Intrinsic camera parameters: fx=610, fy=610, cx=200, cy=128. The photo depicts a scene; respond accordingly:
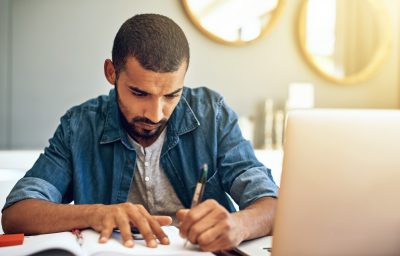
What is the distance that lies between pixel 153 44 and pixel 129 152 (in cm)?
32

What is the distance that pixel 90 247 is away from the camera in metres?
1.03

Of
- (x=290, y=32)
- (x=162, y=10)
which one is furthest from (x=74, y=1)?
(x=290, y=32)

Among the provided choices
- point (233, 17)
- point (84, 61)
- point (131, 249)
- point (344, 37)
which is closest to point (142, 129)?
point (131, 249)

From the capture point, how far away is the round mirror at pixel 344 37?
148 inches

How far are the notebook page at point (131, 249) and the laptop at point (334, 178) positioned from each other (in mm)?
205

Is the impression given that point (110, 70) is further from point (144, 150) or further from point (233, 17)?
point (233, 17)

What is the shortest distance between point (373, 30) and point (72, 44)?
188cm

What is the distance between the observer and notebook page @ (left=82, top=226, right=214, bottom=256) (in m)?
1.00

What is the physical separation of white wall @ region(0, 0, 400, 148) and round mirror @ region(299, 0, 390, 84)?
0.28 ft

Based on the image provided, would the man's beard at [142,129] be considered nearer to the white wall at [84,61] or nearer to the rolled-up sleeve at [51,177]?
the rolled-up sleeve at [51,177]

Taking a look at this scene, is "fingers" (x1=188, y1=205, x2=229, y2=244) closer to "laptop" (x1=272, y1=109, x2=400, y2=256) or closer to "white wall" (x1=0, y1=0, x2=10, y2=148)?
"laptop" (x1=272, y1=109, x2=400, y2=256)

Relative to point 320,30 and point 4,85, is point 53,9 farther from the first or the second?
point 320,30

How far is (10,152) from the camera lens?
3.10 m

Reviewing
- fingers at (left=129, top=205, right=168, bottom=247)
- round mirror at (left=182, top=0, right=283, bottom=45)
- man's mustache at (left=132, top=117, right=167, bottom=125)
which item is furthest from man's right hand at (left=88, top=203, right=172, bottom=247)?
round mirror at (left=182, top=0, right=283, bottom=45)
